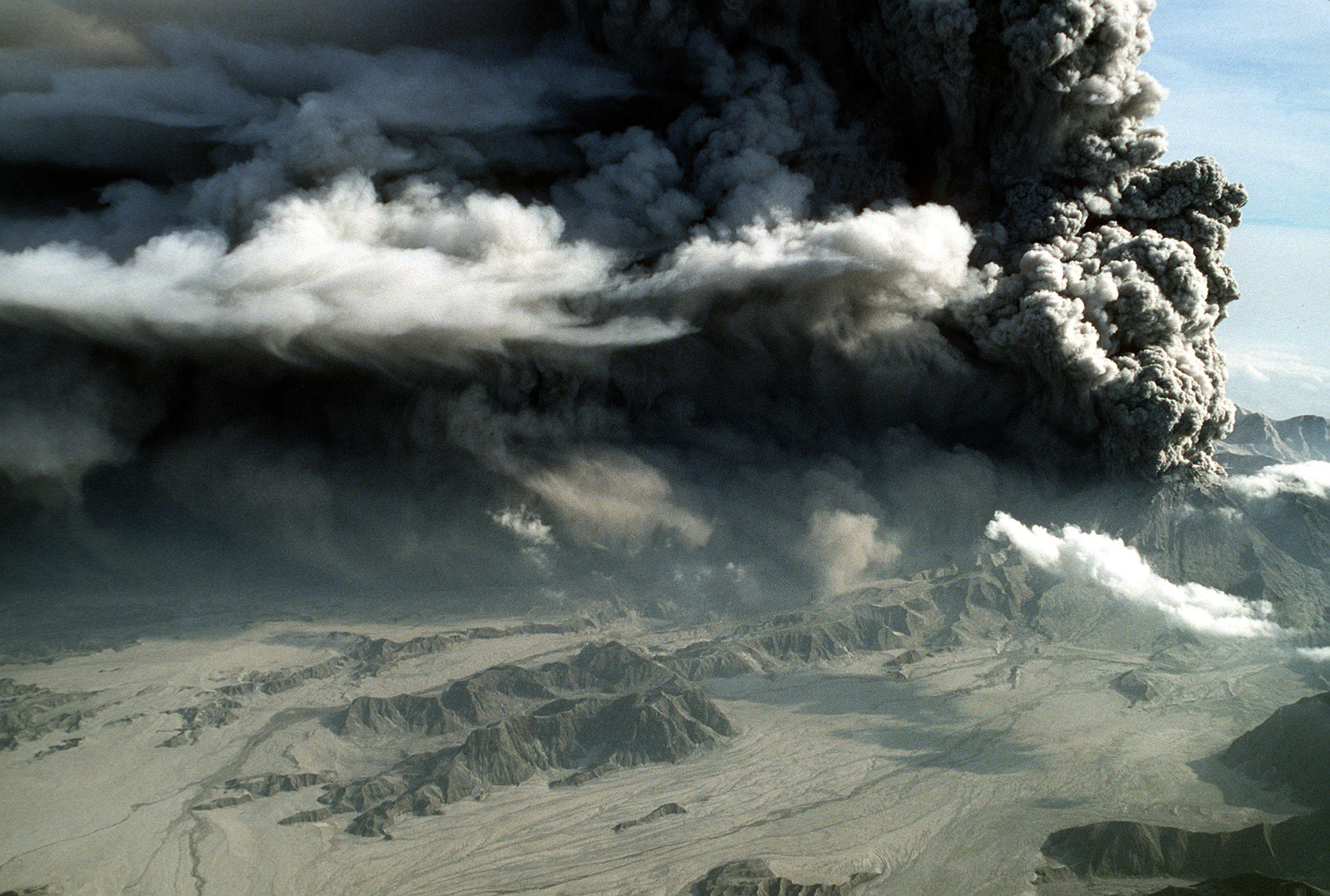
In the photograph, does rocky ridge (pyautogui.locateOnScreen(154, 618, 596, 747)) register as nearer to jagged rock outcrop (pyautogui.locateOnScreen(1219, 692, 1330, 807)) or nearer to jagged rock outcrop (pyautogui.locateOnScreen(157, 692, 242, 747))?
jagged rock outcrop (pyautogui.locateOnScreen(157, 692, 242, 747))

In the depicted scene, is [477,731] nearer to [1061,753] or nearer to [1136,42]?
[1061,753]

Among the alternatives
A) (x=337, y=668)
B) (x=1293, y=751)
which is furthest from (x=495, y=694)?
(x=1293, y=751)

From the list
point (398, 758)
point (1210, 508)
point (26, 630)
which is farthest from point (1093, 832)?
point (26, 630)

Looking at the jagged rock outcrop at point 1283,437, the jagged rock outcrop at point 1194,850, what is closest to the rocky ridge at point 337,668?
the jagged rock outcrop at point 1194,850

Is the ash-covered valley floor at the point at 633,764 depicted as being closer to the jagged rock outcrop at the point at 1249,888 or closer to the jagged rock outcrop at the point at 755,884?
the jagged rock outcrop at the point at 755,884

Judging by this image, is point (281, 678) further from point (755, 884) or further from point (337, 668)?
point (755, 884)

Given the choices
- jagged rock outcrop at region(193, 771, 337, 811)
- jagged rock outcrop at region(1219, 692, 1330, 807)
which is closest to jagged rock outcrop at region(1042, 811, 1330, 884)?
jagged rock outcrop at region(1219, 692, 1330, 807)
